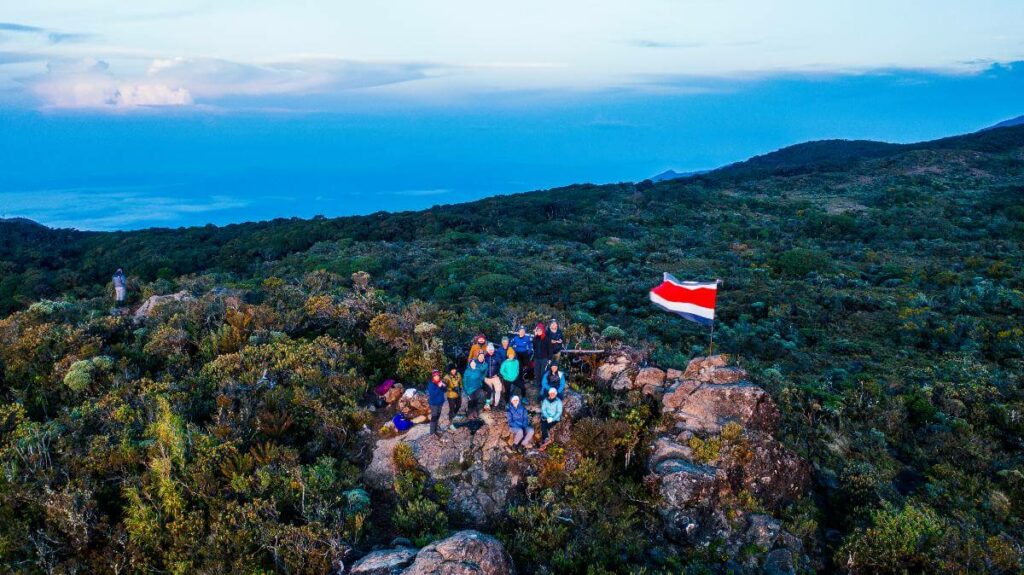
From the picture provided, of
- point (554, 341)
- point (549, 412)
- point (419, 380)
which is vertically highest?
point (554, 341)

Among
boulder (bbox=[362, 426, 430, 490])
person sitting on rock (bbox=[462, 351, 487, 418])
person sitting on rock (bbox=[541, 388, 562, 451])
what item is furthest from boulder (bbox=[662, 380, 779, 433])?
boulder (bbox=[362, 426, 430, 490])

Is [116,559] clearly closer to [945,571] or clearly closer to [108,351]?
[108,351]

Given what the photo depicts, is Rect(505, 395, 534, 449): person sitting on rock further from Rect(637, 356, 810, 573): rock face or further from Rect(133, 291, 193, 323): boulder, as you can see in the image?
Rect(133, 291, 193, 323): boulder

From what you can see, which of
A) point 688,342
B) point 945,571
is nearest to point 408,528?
point 945,571

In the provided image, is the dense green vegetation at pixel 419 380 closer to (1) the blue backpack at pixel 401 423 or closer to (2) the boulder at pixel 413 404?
(1) the blue backpack at pixel 401 423

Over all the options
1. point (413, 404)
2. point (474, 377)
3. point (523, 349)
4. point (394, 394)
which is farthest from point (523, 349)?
point (394, 394)

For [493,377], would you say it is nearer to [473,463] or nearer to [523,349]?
[523,349]
